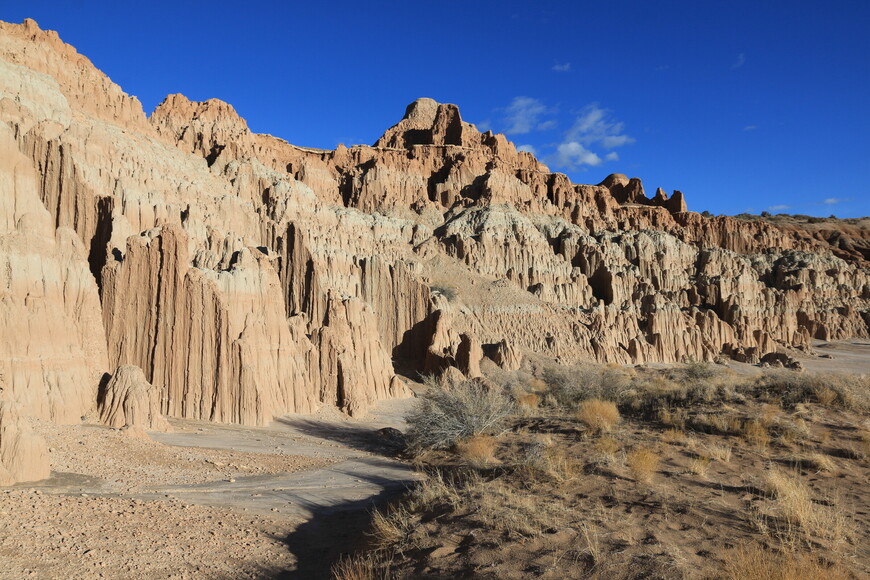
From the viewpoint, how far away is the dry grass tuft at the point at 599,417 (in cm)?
1511

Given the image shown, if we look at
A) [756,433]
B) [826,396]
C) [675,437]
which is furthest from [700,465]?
[826,396]

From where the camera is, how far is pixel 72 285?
18812 millimetres

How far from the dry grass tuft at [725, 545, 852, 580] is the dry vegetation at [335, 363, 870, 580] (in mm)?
28

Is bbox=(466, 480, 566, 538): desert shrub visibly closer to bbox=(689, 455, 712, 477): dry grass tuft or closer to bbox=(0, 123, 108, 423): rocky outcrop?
bbox=(689, 455, 712, 477): dry grass tuft

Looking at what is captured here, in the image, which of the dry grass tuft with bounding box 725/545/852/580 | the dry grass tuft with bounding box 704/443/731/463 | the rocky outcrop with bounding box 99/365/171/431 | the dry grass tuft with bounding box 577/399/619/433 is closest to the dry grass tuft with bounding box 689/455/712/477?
the dry grass tuft with bounding box 704/443/731/463

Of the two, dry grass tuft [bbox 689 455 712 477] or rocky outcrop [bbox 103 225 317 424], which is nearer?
dry grass tuft [bbox 689 455 712 477]

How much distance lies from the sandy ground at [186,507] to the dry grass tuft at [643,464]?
560 centimetres

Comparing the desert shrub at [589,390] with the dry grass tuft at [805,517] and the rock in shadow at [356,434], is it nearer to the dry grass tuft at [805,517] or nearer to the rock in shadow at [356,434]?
the rock in shadow at [356,434]

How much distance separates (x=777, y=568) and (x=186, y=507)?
10053mm

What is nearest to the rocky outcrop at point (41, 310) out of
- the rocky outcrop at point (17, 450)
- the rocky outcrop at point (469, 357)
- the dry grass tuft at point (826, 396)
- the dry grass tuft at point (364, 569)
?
the rocky outcrop at point (17, 450)

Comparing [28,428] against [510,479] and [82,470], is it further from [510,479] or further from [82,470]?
[510,479]

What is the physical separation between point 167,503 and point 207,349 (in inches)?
466

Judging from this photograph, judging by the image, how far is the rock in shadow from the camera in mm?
20359

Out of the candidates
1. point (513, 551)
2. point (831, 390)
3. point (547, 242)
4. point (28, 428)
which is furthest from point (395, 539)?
point (547, 242)
